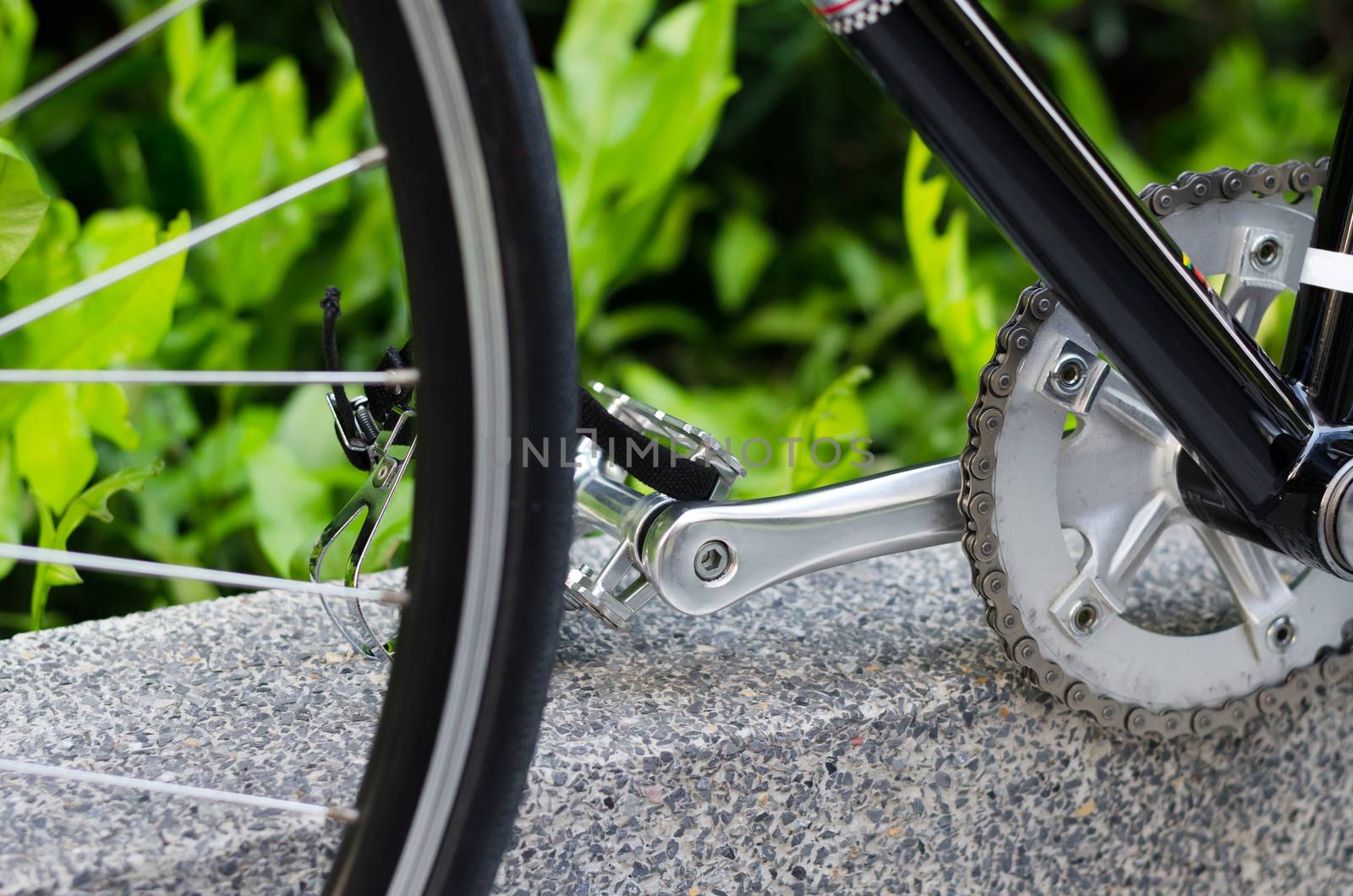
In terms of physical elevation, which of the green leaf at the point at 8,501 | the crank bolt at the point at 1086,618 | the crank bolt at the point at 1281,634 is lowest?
the crank bolt at the point at 1281,634

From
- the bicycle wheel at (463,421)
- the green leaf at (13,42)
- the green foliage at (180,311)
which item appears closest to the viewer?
the bicycle wheel at (463,421)

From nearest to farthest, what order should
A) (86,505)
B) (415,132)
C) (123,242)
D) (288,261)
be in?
1. (415,132)
2. (86,505)
3. (123,242)
4. (288,261)

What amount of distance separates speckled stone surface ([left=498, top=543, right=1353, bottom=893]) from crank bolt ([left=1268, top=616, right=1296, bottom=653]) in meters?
0.06

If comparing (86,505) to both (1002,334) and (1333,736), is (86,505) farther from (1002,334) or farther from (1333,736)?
(1333,736)

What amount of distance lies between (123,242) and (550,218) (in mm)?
574

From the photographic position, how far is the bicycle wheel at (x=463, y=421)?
0.42 m

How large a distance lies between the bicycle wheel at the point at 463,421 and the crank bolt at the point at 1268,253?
43cm

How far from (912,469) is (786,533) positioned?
0.08 meters

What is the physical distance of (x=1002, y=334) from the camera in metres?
0.60

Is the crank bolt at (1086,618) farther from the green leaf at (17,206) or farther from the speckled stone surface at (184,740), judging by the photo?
the green leaf at (17,206)

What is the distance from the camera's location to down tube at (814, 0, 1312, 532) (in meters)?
0.52

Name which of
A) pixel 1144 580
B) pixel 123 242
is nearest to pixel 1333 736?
pixel 1144 580

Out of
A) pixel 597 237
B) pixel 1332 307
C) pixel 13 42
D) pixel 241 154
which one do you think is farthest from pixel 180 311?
pixel 1332 307

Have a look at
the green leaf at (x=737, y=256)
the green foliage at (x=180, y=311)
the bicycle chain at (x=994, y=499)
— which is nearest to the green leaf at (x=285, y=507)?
the green foliage at (x=180, y=311)
